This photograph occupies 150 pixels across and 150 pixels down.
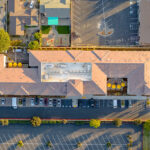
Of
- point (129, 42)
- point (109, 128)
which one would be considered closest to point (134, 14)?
point (129, 42)

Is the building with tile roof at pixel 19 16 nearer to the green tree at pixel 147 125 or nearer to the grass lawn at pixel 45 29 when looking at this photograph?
the grass lawn at pixel 45 29

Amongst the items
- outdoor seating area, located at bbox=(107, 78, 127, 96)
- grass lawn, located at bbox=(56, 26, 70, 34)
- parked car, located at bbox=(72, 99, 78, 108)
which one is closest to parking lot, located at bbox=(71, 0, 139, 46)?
grass lawn, located at bbox=(56, 26, 70, 34)

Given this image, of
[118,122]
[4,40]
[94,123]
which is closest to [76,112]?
[94,123]

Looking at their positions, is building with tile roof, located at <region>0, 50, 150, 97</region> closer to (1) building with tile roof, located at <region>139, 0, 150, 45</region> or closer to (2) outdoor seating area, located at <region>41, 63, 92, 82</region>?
(2) outdoor seating area, located at <region>41, 63, 92, 82</region>

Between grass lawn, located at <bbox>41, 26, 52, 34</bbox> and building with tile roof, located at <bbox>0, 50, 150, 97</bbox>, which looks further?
grass lawn, located at <bbox>41, 26, 52, 34</bbox>

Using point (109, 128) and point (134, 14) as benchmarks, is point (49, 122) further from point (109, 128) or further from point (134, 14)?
point (134, 14)

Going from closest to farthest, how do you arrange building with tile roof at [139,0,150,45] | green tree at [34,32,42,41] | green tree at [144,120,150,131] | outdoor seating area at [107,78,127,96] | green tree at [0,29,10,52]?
green tree at [0,29,10,52]
building with tile roof at [139,0,150,45]
green tree at [144,120,150,131]
outdoor seating area at [107,78,127,96]
green tree at [34,32,42,41]
